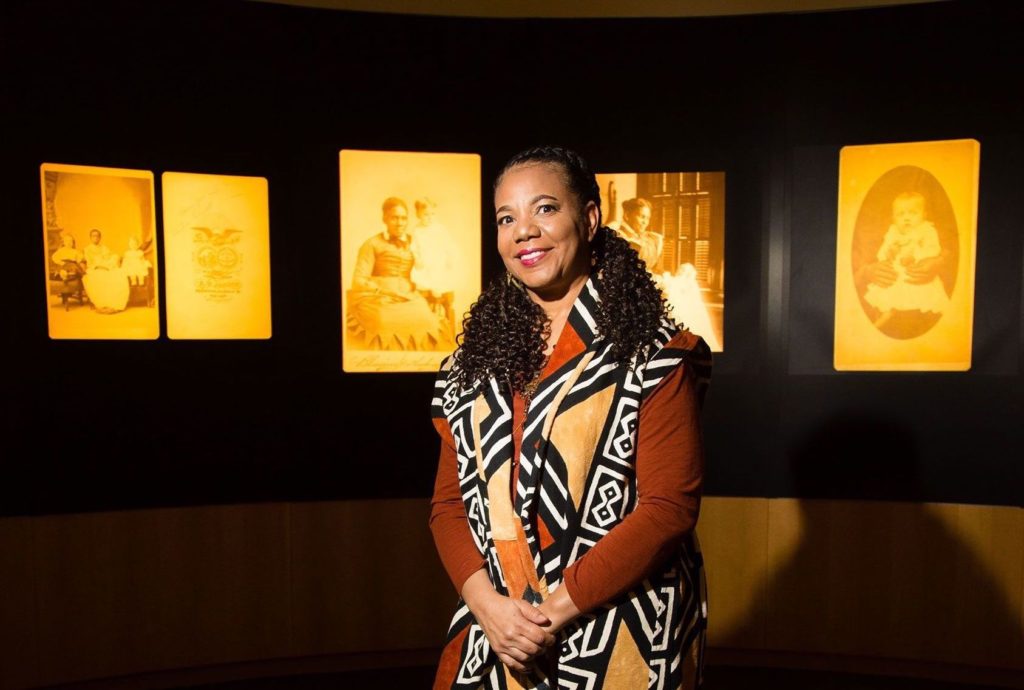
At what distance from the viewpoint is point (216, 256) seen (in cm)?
287

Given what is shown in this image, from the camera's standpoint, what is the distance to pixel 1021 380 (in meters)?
2.85

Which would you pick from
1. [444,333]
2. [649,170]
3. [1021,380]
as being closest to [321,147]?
[444,333]

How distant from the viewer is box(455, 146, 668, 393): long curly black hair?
1.25m

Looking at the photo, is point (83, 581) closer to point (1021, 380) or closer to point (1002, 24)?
point (1021, 380)

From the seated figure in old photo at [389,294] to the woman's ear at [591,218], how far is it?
5.92 feet

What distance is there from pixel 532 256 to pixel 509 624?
2.46 feet

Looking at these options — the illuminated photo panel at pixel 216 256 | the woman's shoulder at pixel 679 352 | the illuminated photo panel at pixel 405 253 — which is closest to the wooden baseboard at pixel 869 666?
the illuminated photo panel at pixel 405 253

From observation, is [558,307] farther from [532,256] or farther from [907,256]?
[907,256]

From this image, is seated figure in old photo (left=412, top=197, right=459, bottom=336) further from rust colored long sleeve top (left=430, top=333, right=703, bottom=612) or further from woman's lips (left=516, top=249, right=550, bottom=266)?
rust colored long sleeve top (left=430, top=333, right=703, bottom=612)

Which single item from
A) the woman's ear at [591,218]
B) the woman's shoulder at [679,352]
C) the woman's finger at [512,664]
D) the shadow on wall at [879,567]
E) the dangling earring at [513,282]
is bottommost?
the shadow on wall at [879,567]

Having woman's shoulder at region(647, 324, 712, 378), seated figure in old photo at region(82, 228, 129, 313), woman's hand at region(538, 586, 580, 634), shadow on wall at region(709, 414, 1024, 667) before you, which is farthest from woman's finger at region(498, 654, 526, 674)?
seated figure in old photo at region(82, 228, 129, 313)

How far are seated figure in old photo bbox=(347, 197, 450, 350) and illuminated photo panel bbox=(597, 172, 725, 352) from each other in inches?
40.9

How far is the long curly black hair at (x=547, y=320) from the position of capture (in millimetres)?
1250

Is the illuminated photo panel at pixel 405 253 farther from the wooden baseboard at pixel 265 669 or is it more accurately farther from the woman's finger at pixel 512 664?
the woman's finger at pixel 512 664
